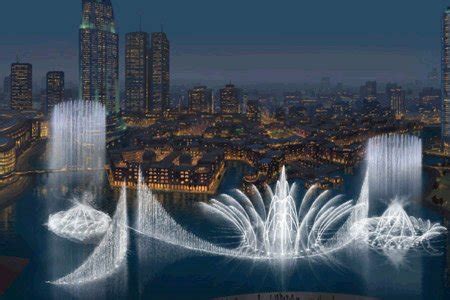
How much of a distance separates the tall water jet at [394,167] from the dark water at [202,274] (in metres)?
9.48

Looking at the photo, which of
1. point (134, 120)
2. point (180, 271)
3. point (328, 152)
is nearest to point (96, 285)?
point (180, 271)

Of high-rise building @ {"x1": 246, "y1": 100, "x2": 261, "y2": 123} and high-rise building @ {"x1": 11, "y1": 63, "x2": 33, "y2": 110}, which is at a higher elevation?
high-rise building @ {"x1": 11, "y1": 63, "x2": 33, "y2": 110}

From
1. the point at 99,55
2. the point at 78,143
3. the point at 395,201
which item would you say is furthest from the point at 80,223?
the point at 99,55

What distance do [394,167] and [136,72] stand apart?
48.8 meters

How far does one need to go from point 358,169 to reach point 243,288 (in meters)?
22.6

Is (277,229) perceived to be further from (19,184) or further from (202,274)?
(19,184)

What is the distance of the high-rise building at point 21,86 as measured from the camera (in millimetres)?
65500

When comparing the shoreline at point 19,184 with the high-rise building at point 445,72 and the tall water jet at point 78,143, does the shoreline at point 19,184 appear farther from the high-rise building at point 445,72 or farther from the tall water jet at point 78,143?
the high-rise building at point 445,72

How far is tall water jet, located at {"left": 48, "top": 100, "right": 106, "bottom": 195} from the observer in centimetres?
3309

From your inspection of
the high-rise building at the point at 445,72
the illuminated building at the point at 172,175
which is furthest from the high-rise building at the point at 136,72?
the illuminated building at the point at 172,175

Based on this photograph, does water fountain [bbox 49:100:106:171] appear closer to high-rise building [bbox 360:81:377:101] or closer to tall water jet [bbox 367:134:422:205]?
tall water jet [bbox 367:134:422:205]

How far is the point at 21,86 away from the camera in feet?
217

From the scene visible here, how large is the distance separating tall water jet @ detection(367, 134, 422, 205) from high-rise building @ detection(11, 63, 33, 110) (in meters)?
39.0

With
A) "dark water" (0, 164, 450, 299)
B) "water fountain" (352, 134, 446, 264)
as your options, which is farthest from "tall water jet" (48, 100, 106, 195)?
"water fountain" (352, 134, 446, 264)
